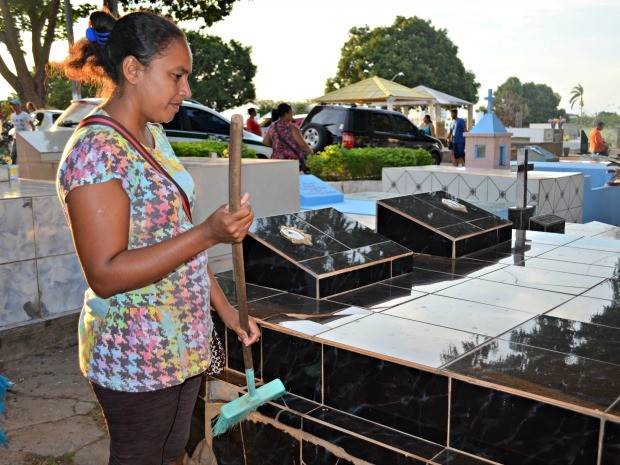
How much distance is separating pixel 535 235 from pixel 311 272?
8.14 feet

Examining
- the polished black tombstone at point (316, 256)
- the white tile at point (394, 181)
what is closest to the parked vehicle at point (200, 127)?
the white tile at point (394, 181)

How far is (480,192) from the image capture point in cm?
922

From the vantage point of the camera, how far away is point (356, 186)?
493 inches

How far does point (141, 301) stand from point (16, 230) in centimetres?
301

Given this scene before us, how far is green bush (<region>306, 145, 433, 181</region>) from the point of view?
12961mm

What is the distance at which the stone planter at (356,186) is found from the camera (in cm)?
1228

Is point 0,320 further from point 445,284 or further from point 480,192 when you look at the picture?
point 480,192

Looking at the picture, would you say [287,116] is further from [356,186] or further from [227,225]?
[227,225]

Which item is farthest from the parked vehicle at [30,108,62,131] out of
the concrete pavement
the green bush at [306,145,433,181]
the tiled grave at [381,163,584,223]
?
the concrete pavement

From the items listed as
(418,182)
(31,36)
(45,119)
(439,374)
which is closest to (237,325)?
(439,374)

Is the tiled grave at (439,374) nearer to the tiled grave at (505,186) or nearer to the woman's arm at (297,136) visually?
the tiled grave at (505,186)

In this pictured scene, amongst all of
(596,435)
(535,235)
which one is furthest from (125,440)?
(535,235)

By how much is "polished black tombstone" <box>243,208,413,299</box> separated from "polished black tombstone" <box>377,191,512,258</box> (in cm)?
50

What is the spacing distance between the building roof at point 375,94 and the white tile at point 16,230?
19.6 metres
